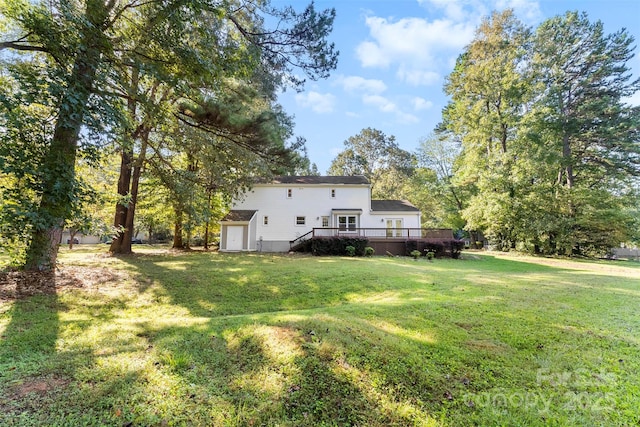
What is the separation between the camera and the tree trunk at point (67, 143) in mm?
5691

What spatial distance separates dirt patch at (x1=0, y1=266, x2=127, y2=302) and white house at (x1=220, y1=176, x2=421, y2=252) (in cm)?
1247

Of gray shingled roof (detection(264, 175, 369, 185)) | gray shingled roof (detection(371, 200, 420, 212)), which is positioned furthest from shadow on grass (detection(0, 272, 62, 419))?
gray shingled roof (detection(371, 200, 420, 212))

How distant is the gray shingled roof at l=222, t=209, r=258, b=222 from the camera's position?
20438 mm

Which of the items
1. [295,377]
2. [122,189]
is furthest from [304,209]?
[295,377]

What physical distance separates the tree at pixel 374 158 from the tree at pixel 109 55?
2894 centimetres

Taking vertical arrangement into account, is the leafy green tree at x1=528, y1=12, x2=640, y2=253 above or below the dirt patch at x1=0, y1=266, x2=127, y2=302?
above

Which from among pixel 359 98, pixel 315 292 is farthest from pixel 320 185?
pixel 315 292

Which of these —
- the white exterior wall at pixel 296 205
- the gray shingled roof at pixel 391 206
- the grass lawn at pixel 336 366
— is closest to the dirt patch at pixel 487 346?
the grass lawn at pixel 336 366

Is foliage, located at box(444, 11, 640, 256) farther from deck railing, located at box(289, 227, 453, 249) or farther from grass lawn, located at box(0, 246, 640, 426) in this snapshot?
grass lawn, located at box(0, 246, 640, 426)

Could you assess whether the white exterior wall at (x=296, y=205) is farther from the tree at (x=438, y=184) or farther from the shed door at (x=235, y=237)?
the tree at (x=438, y=184)

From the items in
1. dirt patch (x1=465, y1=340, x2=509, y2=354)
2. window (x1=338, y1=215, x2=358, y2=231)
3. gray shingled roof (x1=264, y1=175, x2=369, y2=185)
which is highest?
gray shingled roof (x1=264, y1=175, x2=369, y2=185)

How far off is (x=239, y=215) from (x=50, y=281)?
45.7 ft

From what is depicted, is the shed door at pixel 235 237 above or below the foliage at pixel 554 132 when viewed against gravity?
below

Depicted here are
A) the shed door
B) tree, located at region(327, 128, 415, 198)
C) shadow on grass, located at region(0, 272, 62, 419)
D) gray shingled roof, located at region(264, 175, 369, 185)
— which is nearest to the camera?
shadow on grass, located at region(0, 272, 62, 419)
